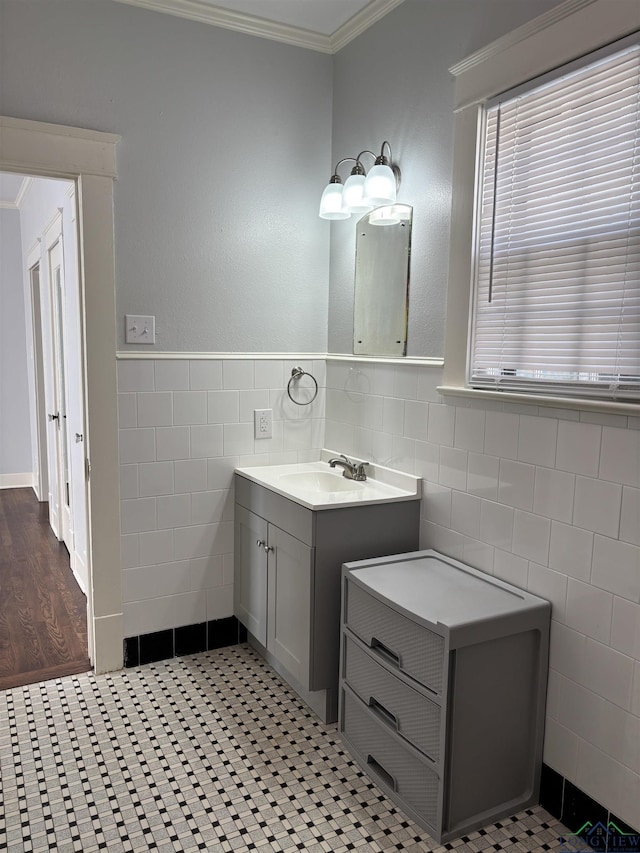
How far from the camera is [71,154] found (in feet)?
8.20

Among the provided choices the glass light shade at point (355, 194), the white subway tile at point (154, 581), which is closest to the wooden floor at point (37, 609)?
the white subway tile at point (154, 581)

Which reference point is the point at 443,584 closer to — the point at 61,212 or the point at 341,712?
the point at 341,712

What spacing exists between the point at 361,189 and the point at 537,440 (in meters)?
1.28

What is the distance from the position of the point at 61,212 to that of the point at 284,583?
8.00ft

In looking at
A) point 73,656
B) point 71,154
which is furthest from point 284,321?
point 73,656

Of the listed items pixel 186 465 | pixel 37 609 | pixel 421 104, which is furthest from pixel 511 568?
pixel 37 609

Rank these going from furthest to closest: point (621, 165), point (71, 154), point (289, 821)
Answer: point (71, 154) < point (289, 821) < point (621, 165)

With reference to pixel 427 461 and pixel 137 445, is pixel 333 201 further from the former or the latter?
pixel 137 445

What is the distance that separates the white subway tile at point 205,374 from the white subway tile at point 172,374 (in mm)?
27

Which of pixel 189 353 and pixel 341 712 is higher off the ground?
pixel 189 353

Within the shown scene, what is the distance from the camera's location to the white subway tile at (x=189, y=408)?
2832 mm

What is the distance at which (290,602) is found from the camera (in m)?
2.54

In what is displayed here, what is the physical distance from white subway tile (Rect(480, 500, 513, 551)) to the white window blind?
1.35ft

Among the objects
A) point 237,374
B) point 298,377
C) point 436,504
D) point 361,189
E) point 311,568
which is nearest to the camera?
point 311,568
